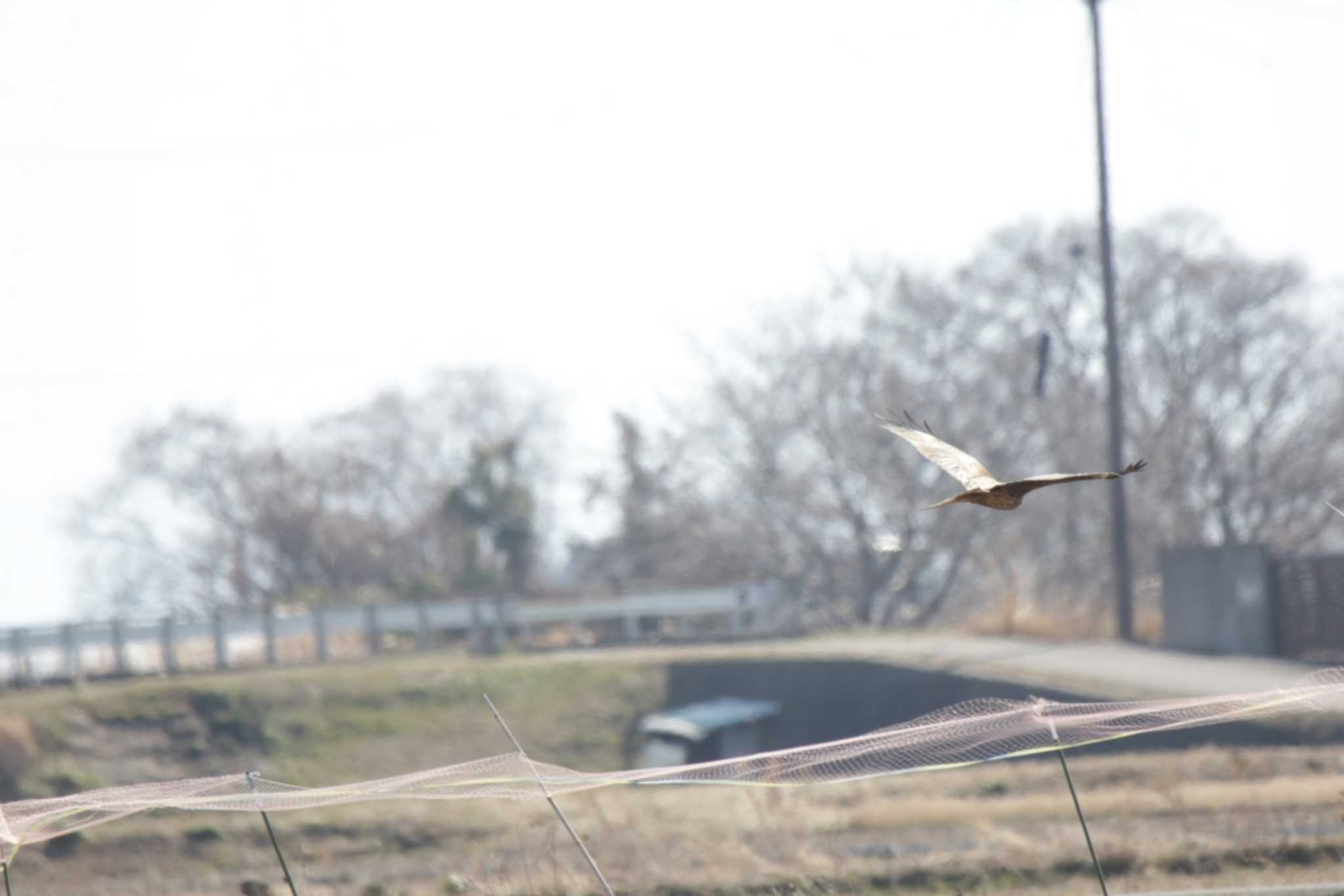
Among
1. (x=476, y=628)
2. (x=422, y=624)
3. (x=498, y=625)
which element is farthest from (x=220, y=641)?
(x=498, y=625)

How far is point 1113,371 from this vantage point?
2597 centimetres

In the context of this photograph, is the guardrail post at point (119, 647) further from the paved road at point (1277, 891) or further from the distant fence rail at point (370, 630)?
the paved road at point (1277, 891)

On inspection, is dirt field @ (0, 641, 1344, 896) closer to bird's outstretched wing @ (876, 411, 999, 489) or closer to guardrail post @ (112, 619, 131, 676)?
guardrail post @ (112, 619, 131, 676)

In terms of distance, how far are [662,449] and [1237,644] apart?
17634 mm

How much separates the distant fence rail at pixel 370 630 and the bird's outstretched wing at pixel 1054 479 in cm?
2110

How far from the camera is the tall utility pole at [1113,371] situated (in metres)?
25.4

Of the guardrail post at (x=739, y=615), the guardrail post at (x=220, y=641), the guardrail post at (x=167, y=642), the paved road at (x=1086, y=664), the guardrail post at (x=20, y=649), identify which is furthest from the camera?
the guardrail post at (x=739, y=615)

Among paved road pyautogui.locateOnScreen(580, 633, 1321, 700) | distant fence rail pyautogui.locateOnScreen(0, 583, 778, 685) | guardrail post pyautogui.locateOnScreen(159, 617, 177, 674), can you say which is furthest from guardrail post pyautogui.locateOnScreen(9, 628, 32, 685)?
paved road pyautogui.locateOnScreen(580, 633, 1321, 700)

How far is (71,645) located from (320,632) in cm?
402

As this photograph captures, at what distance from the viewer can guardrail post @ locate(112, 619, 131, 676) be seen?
83.5 feet

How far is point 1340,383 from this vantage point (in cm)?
→ 3638

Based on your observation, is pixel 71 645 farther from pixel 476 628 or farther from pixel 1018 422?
pixel 1018 422

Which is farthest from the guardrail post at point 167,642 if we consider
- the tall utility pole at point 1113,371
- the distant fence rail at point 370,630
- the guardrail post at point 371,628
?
the tall utility pole at point 1113,371

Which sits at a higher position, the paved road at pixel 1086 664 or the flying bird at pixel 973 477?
the flying bird at pixel 973 477
